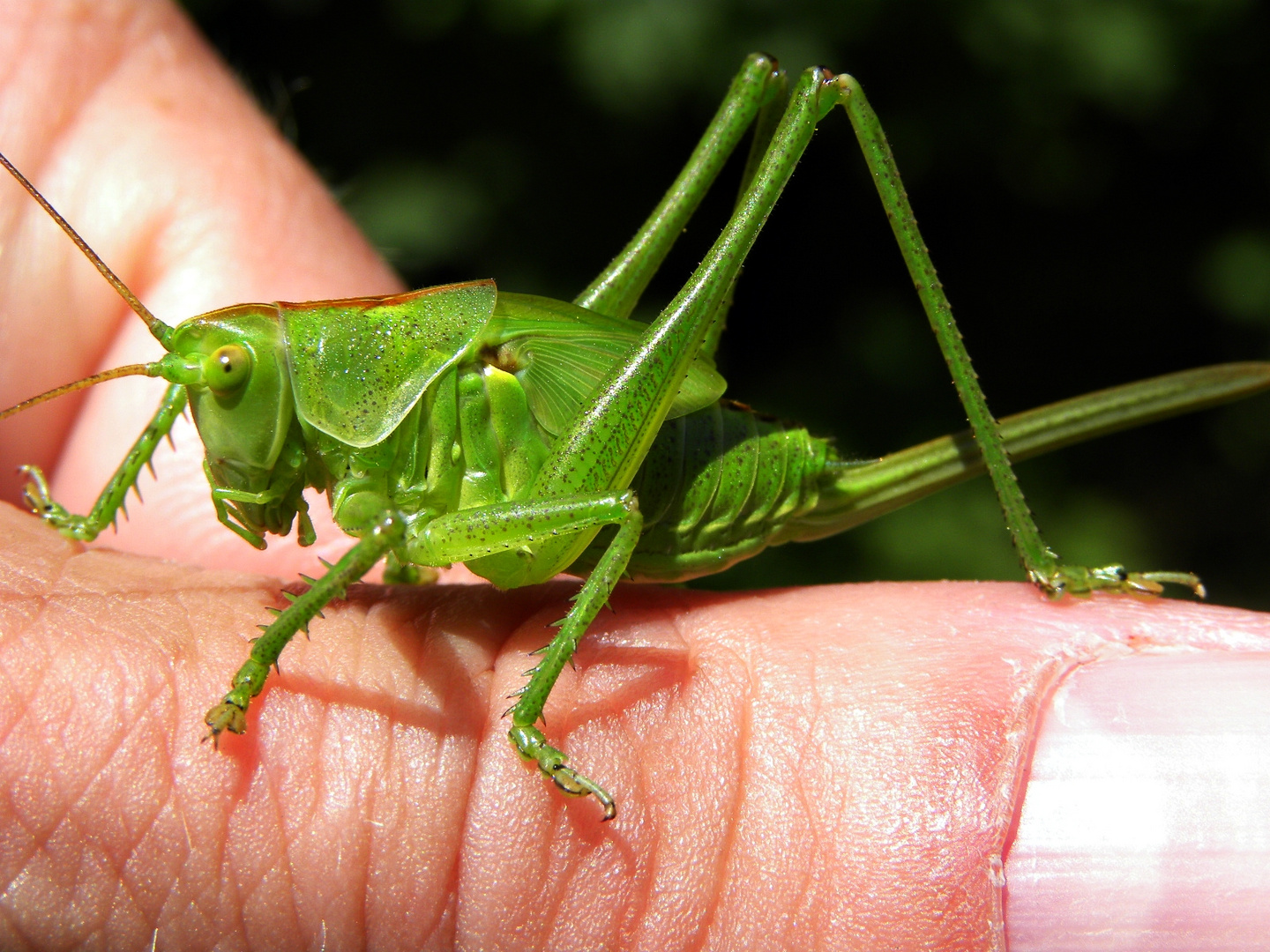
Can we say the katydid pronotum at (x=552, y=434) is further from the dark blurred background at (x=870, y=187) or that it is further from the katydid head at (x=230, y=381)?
the dark blurred background at (x=870, y=187)

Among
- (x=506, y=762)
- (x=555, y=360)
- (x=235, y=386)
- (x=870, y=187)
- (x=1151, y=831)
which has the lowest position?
(x=506, y=762)

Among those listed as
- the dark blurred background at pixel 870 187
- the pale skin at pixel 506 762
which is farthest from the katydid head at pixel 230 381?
the dark blurred background at pixel 870 187

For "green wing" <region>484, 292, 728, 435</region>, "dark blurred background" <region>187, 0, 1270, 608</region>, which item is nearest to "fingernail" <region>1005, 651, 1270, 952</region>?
"green wing" <region>484, 292, 728, 435</region>

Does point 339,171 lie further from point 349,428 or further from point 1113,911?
point 1113,911

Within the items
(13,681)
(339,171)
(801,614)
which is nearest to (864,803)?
(801,614)

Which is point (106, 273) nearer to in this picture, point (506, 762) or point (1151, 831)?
point (506, 762)

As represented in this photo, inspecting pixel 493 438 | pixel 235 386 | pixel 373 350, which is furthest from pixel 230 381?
pixel 493 438
